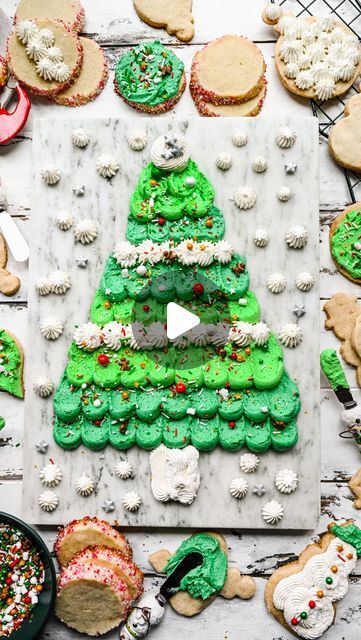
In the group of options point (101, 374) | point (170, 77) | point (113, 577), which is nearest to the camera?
point (113, 577)

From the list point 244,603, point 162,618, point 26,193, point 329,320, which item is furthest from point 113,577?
point 26,193

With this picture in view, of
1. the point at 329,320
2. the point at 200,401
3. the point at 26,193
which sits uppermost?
the point at 26,193

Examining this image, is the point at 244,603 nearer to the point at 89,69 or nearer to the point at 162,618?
the point at 162,618

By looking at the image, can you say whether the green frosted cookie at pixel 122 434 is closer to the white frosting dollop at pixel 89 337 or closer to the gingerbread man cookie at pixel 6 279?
the white frosting dollop at pixel 89 337

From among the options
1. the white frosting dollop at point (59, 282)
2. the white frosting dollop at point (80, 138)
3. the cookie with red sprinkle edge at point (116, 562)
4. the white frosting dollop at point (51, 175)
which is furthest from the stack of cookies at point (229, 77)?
the cookie with red sprinkle edge at point (116, 562)

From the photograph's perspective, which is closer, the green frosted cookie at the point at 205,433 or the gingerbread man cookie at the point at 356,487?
the green frosted cookie at the point at 205,433

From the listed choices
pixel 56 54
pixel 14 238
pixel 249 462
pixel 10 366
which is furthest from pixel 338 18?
pixel 10 366
